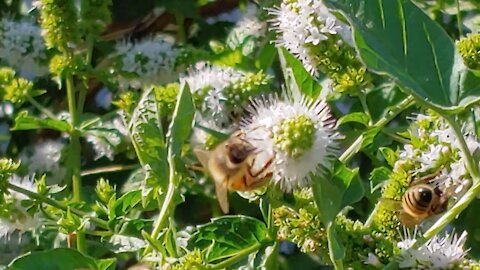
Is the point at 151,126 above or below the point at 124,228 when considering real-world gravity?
above

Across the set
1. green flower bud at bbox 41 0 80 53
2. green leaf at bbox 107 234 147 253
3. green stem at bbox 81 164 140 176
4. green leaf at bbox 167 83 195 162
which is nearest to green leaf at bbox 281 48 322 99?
green leaf at bbox 167 83 195 162

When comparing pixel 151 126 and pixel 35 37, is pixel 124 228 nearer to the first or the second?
pixel 151 126

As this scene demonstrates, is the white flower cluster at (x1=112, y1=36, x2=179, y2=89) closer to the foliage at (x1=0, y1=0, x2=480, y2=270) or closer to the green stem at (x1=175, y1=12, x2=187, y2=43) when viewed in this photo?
the foliage at (x1=0, y1=0, x2=480, y2=270)

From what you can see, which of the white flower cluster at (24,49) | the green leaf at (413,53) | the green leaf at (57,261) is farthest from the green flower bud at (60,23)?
the green leaf at (413,53)

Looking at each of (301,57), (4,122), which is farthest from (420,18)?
(4,122)

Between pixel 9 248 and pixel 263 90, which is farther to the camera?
pixel 9 248

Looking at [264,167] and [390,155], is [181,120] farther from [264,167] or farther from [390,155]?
[390,155]

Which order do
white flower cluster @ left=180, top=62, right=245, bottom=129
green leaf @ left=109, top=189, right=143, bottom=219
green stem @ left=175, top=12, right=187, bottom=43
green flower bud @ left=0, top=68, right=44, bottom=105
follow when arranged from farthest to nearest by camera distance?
green stem @ left=175, top=12, right=187, bottom=43 → green flower bud @ left=0, top=68, right=44, bottom=105 → white flower cluster @ left=180, top=62, right=245, bottom=129 → green leaf @ left=109, top=189, right=143, bottom=219
